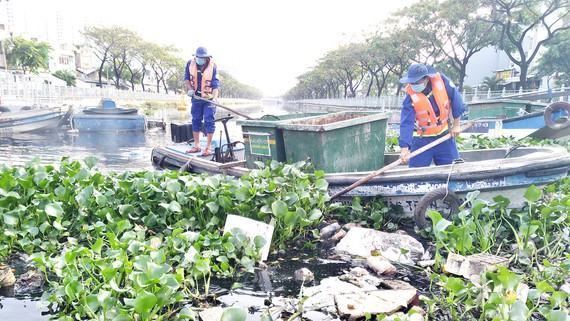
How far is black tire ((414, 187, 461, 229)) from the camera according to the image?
3.76 metres

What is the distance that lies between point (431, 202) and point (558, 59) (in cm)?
2590

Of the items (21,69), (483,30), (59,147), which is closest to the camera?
(59,147)

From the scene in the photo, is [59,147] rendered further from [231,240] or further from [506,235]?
[506,235]

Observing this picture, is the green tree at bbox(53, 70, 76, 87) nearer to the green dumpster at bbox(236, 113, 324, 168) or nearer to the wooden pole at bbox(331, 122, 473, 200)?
the green dumpster at bbox(236, 113, 324, 168)

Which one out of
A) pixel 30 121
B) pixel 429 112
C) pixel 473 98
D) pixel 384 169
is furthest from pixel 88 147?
pixel 473 98

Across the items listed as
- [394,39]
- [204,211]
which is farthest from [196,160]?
[394,39]

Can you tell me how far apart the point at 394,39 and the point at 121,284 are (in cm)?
2887

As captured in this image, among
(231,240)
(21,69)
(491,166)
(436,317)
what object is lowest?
(436,317)

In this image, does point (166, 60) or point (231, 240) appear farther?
point (166, 60)

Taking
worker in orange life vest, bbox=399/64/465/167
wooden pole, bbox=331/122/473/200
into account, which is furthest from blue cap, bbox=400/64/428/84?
wooden pole, bbox=331/122/473/200

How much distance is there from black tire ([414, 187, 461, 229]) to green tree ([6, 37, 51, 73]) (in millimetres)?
42855

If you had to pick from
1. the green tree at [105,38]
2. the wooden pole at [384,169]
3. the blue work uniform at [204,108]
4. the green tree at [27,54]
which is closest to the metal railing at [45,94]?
the green tree at [105,38]

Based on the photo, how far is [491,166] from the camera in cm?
378

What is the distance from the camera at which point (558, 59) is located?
79.2 ft
